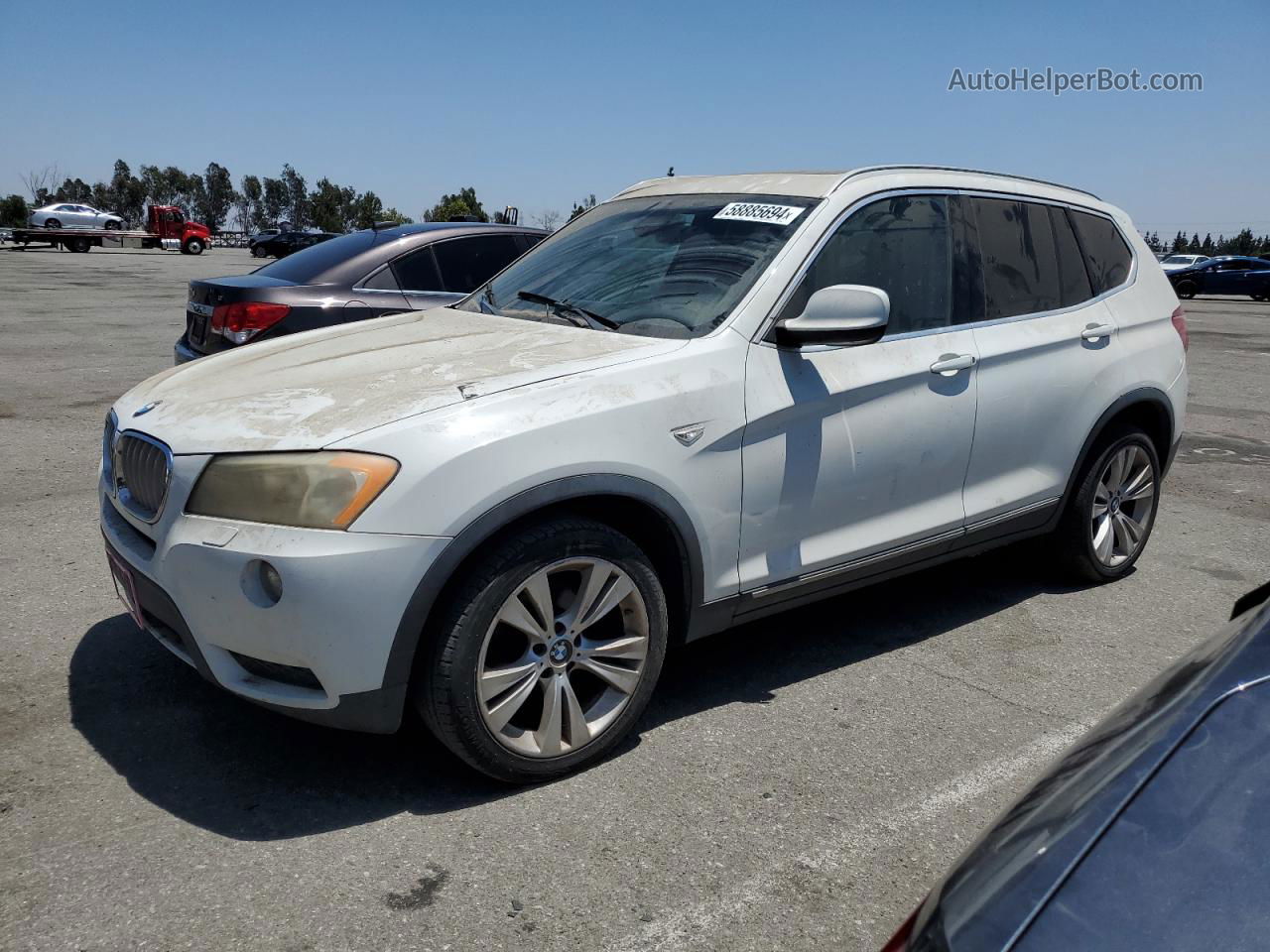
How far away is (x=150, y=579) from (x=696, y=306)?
1.92m

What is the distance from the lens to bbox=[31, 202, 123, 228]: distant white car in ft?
170

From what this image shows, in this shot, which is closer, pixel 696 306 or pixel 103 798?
pixel 103 798

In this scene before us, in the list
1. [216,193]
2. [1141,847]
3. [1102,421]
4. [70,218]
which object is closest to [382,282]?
[1102,421]

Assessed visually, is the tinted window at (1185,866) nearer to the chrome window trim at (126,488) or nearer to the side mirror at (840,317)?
the side mirror at (840,317)

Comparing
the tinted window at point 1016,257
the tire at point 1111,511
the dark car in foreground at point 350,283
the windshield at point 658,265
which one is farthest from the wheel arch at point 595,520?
the dark car in foreground at point 350,283

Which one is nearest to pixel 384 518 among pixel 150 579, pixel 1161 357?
pixel 150 579

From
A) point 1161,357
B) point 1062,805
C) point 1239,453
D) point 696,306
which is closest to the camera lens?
point 1062,805

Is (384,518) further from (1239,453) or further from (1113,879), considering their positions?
(1239,453)

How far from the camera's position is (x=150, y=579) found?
124 inches

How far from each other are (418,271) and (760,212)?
12.4ft

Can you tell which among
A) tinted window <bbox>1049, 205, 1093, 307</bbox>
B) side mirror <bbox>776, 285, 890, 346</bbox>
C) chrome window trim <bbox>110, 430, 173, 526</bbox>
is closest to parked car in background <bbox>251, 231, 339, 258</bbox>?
tinted window <bbox>1049, 205, 1093, 307</bbox>

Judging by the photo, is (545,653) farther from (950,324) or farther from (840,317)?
(950,324)

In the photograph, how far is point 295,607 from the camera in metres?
2.84

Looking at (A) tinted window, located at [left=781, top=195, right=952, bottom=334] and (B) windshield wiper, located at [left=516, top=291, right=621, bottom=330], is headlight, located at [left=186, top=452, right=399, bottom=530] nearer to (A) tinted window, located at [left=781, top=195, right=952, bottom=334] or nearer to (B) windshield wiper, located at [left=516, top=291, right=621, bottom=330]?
(B) windshield wiper, located at [left=516, top=291, right=621, bottom=330]
